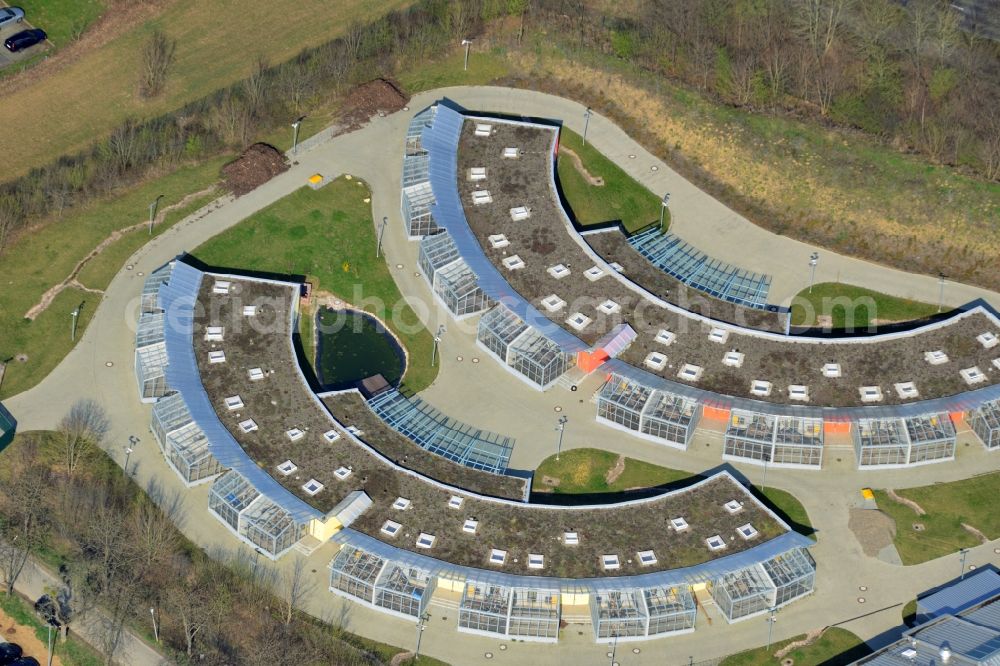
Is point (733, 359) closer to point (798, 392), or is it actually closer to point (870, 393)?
point (798, 392)

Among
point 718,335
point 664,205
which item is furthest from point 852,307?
point 664,205

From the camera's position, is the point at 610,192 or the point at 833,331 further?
the point at 610,192

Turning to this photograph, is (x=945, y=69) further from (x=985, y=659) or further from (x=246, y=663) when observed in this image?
(x=246, y=663)

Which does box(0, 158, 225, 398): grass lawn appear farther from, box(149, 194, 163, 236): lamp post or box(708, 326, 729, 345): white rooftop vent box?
box(708, 326, 729, 345): white rooftop vent box

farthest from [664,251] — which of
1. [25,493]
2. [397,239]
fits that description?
[25,493]

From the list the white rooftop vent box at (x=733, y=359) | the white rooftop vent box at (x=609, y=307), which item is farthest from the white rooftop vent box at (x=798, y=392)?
the white rooftop vent box at (x=609, y=307)
